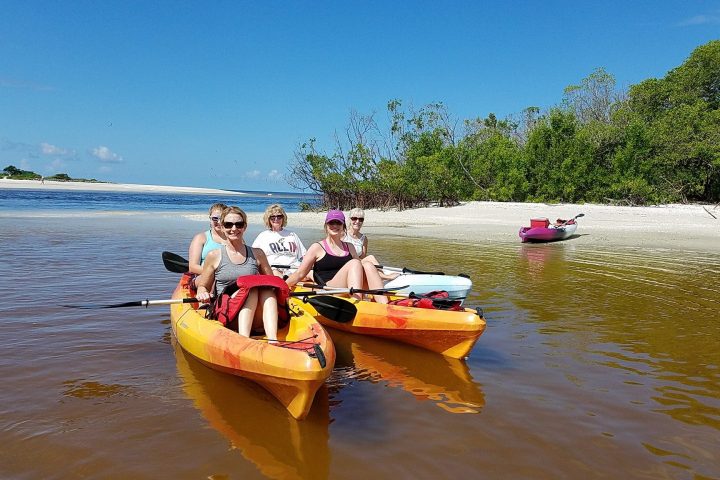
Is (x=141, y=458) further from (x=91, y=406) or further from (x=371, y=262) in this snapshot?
(x=371, y=262)

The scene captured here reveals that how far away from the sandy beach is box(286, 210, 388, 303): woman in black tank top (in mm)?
13093

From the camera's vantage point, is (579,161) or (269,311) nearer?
(269,311)

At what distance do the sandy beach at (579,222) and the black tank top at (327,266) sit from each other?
13090mm

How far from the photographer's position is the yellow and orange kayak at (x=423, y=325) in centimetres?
556

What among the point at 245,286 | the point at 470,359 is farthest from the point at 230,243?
the point at 470,359

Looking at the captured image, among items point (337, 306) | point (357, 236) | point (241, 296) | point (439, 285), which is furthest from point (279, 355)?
point (357, 236)

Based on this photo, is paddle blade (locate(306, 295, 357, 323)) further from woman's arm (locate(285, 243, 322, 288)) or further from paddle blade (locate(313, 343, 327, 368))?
paddle blade (locate(313, 343, 327, 368))

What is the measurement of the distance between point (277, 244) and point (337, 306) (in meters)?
2.23

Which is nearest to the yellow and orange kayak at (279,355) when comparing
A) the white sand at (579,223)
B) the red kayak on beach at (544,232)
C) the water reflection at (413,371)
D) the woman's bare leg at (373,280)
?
the water reflection at (413,371)

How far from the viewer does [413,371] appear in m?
5.50

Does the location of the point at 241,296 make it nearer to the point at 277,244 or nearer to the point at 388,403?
the point at 388,403

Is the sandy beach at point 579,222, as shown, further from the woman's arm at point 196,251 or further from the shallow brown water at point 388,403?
the woman's arm at point 196,251

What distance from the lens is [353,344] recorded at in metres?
6.51

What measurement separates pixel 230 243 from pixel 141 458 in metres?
2.31
